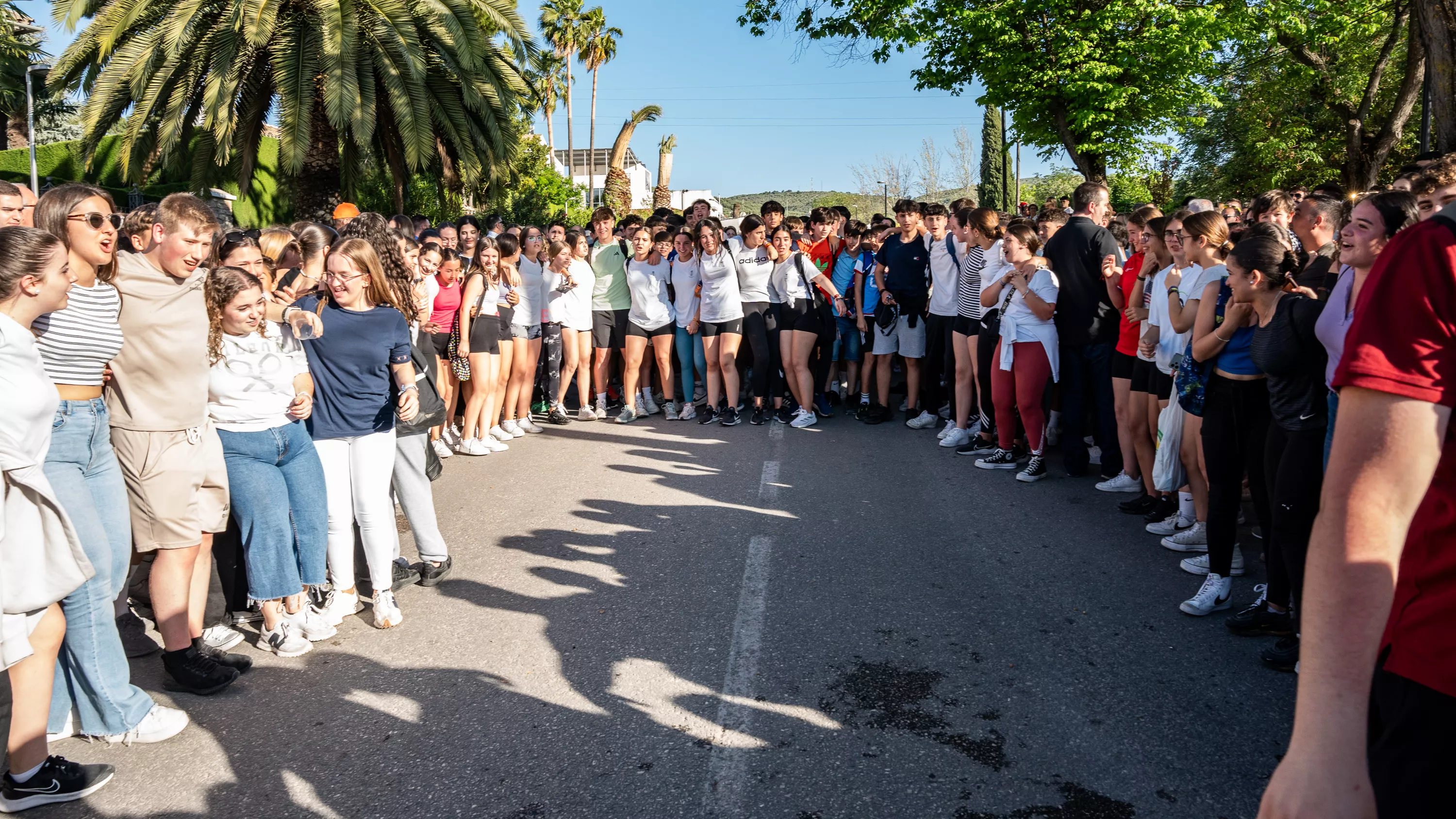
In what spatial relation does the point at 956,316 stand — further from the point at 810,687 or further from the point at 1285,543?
the point at 810,687

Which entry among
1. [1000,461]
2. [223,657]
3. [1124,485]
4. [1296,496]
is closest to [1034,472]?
[1000,461]

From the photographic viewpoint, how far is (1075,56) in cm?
2058

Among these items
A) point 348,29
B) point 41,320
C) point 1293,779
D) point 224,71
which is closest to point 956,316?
point 41,320

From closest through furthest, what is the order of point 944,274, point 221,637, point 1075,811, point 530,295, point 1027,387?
point 1075,811, point 221,637, point 1027,387, point 944,274, point 530,295

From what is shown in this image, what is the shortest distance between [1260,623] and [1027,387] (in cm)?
330

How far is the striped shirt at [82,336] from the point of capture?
3539mm

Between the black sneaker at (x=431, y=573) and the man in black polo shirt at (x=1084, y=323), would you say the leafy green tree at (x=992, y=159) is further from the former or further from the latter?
the black sneaker at (x=431, y=573)

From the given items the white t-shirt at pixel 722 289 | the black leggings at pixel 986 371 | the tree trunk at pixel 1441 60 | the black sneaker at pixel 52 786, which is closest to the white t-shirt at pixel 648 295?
the white t-shirt at pixel 722 289

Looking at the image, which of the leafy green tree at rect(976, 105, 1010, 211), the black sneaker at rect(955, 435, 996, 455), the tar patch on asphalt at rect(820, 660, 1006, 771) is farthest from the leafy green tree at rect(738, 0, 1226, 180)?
the leafy green tree at rect(976, 105, 1010, 211)

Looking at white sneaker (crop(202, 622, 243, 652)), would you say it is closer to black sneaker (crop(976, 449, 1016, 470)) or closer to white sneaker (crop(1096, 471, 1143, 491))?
black sneaker (crop(976, 449, 1016, 470))

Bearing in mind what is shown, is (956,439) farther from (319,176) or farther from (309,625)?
(319,176)

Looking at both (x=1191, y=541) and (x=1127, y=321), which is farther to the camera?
(x=1127, y=321)

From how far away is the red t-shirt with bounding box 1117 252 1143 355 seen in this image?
681 centimetres

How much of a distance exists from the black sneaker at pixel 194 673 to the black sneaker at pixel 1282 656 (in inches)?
176
